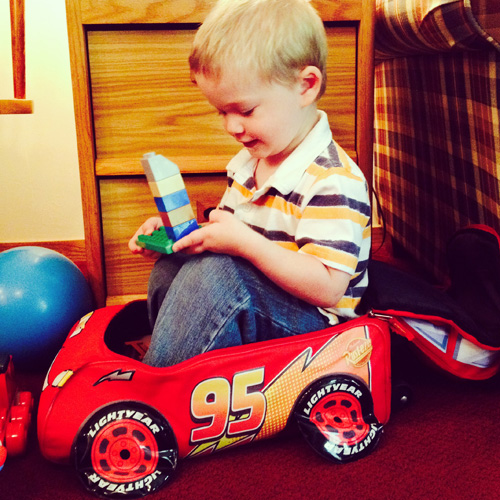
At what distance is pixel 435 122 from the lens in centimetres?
113

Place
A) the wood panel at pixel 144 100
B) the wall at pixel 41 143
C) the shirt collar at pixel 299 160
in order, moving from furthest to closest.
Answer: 1. the wall at pixel 41 143
2. the wood panel at pixel 144 100
3. the shirt collar at pixel 299 160

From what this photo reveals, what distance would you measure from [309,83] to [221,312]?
1.05 ft

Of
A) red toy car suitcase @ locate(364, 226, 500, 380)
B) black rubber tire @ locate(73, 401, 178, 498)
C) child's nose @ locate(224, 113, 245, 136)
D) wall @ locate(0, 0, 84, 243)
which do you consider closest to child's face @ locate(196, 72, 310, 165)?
child's nose @ locate(224, 113, 245, 136)

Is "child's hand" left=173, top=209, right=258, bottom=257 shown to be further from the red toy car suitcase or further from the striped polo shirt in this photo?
the red toy car suitcase

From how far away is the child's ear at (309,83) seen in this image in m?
0.75

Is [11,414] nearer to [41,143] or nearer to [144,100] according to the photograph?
[144,100]

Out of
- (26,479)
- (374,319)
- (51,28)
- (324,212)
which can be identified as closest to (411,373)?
(374,319)

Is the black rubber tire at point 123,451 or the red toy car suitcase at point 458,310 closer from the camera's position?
the black rubber tire at point 123,451

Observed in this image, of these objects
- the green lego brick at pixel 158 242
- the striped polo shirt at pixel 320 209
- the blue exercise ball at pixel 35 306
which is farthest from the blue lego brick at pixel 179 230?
the blue exercise ball at pixel 35 306

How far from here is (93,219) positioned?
1070 millimetres

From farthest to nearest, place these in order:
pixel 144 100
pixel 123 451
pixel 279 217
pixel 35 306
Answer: pixel 144 100
pixel 35 306
pixel 279 217
pixel 123 451

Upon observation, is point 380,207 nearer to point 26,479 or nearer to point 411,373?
point 411,373

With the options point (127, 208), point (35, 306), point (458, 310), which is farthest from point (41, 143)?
point (458, 310)

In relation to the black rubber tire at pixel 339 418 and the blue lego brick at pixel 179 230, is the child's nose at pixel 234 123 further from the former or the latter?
the black rubber tire at pixel 339 418
